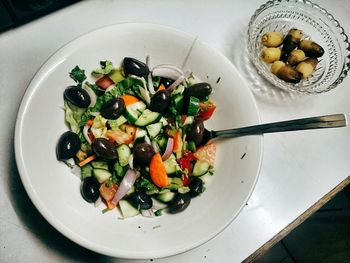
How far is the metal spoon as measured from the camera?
25.9 inches

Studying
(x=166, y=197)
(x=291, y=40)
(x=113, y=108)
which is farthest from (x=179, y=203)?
(x=291, y=40)

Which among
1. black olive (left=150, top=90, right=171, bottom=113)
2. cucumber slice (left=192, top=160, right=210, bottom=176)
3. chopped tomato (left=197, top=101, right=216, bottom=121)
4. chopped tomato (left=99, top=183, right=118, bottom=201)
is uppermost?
black olive (left=150, top=90, right=171, bottom=113)

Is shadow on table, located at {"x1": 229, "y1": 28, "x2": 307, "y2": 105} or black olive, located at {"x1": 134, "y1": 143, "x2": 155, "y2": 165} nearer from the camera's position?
black olive, located at {"x1": 134, "y1": 143, "x2": 155, "y2": 165}

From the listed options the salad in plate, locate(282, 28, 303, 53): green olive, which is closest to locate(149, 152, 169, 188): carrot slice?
the salad in plate

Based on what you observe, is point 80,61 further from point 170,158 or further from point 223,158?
point 223,158

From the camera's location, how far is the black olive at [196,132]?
799 mm

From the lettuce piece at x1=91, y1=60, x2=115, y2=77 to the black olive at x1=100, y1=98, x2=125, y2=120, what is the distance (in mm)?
91

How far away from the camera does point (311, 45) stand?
1008 millimetres

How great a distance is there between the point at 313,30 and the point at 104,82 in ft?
2.29

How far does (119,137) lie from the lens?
81 centimetres

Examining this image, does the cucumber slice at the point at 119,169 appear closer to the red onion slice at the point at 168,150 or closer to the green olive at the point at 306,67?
the red onion slice at the point at 168,150

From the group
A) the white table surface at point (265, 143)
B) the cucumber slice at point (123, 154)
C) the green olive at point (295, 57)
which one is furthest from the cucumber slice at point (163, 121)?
the green olive at point (295, 57)

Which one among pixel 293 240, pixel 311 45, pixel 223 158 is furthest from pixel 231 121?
pixel 293 240

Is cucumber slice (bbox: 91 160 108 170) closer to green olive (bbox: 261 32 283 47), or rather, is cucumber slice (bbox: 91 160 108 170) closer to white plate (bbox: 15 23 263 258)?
white plate (bbox: 15 23 263 258)
